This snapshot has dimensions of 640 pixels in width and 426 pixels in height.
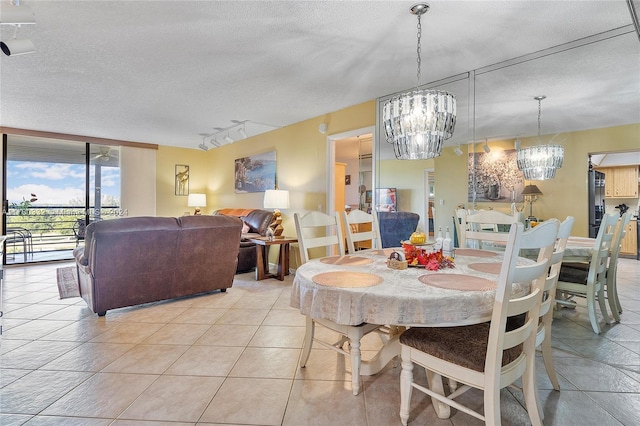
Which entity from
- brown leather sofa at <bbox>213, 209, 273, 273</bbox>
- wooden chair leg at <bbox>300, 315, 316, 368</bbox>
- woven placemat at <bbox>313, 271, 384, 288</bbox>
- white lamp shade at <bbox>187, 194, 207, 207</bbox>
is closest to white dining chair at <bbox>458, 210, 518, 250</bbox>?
woven placemat at <bbox>313, 271, 384, 288</bbox>

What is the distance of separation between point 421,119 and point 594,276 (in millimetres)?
1728

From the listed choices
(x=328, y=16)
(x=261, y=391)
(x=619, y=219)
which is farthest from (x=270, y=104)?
(x=619, y=219)

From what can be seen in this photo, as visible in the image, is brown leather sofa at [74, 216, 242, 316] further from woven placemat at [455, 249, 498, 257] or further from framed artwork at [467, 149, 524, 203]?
framed artwork at [467, 149, 524, 203]

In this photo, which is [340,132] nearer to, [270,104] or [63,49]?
[270,104]

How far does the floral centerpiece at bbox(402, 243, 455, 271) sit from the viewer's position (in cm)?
166

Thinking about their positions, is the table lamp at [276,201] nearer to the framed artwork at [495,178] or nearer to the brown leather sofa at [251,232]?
the brown leather sofa at [251,232]

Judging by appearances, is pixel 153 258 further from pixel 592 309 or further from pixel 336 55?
Answer: pixel 592 309

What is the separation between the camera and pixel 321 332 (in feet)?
8.55

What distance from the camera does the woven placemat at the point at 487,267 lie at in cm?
A: 163

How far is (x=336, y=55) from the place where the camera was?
8.49ft

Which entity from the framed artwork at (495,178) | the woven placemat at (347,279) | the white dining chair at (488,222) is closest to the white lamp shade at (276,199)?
the framed artwork at (495,178)

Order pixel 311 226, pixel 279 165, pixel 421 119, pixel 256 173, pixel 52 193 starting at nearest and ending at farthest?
1. pixel 421 119
2. pixel 311 226
3. pixel 279 165
4. pixel 256 173
5. pixel 52 193

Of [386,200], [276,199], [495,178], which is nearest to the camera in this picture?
[495,178]

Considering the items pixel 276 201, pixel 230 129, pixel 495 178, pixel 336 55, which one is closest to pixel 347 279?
pixel 336 55
